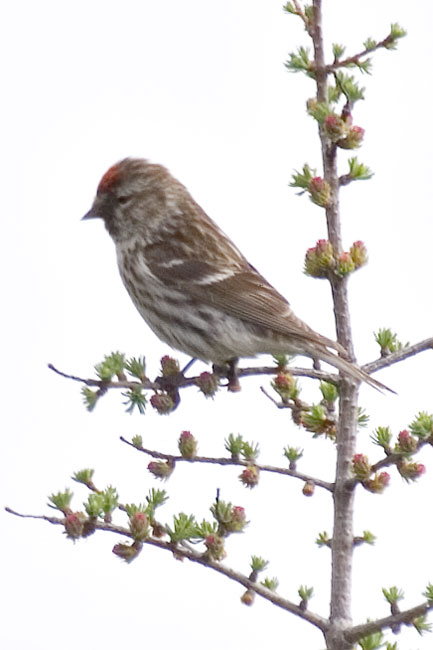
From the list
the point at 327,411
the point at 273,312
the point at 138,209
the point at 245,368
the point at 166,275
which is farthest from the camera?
the point at 138,209

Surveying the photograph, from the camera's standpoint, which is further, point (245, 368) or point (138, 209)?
point (138, 209)

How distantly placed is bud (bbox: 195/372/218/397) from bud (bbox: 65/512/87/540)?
1143 millimetres

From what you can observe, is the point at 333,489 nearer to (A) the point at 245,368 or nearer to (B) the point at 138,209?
(A) the point at 245,368

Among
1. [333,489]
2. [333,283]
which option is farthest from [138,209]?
[333,489]

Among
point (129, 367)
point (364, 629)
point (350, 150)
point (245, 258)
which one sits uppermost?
point (245, 258)

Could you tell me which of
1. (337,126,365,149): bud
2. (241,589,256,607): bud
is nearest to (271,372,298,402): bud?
(241,589,256,607): bud

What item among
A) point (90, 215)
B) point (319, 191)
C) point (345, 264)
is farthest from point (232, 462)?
point (90, 215)

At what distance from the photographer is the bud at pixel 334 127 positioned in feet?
14.1

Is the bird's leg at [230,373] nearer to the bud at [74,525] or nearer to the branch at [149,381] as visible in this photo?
the branch at [149,381]

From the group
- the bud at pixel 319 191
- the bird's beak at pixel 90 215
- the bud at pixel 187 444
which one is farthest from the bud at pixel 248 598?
the bird's beak at pixel 90 215

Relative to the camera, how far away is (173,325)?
5812 mm

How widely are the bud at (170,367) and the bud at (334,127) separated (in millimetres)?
1085

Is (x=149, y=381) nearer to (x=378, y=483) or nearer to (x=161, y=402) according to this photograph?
(x=161, y=402)

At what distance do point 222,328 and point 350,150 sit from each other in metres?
1.49
